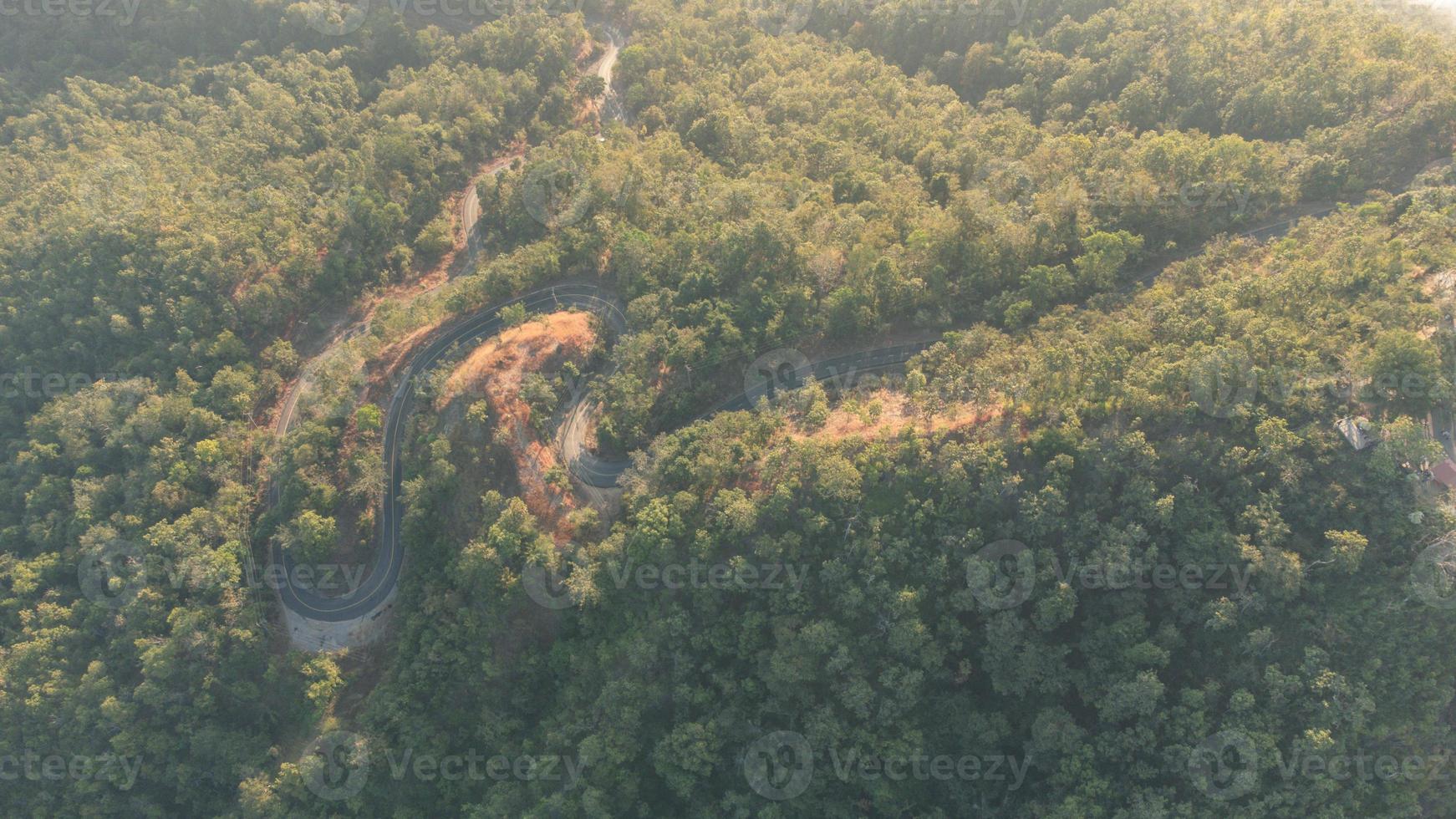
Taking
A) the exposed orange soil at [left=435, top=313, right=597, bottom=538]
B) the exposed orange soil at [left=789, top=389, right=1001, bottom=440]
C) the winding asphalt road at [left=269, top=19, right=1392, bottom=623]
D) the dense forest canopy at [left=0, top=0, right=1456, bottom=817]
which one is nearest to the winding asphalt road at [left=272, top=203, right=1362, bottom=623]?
the winding asphalt road at [left=269, top=19, right=1392, bottom=623]

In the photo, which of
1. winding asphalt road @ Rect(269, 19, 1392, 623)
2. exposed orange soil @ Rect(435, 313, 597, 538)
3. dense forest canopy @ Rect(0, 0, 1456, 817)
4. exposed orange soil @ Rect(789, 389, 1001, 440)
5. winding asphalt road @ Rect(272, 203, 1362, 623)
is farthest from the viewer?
winding asphalt road @ Rect(269, 19, 1392, 623)

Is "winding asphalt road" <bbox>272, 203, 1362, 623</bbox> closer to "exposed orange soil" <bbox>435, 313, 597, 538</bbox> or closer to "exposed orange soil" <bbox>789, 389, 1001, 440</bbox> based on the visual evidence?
"exposed orange soil" <bbox>435, 313, 597, 538</bbox>

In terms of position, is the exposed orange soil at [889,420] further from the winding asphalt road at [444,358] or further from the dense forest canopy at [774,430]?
the winding asphalt road at [444,358]

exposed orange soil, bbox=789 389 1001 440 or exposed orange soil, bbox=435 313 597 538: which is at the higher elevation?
exposed orange soil, bbox=435 313 597 538

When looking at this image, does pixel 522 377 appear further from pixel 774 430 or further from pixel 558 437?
pixel 774 430

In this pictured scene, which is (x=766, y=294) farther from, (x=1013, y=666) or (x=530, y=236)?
(x=1013, y=666)

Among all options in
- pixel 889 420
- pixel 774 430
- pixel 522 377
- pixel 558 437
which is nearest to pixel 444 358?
pixel 522 377

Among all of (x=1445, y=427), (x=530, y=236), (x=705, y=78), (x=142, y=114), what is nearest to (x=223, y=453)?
(x=530, y=236)
